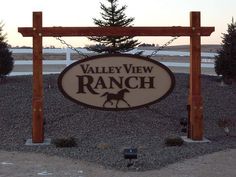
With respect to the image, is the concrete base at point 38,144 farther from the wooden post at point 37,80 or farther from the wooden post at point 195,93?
the wooden post at point 195,93

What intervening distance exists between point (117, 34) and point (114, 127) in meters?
2.94

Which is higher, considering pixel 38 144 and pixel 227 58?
pixel 227 58

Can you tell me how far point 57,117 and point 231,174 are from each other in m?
7.26

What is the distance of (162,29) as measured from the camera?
46.5 feet

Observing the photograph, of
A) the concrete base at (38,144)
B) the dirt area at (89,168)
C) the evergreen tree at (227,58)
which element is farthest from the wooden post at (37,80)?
the evergreen tree at (227,58)

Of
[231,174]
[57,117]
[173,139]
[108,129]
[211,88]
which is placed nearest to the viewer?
[231,174]

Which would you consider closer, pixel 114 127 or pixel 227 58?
pixel 114 127

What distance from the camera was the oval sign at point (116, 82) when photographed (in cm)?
1367

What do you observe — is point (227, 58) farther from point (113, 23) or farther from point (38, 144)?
point (38, 144)

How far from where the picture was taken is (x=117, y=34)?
14.0 metres

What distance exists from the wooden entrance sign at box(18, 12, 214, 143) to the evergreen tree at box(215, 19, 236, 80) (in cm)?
912

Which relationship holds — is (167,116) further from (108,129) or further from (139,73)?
(139,73)

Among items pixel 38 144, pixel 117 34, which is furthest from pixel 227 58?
pixel 38 144

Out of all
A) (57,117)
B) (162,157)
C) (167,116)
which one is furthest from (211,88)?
(162,157)
